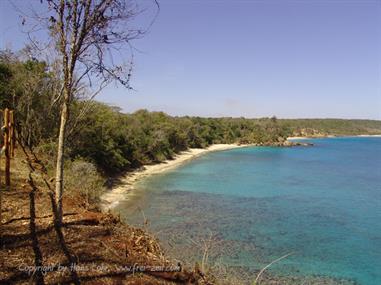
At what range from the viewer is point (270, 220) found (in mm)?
22141

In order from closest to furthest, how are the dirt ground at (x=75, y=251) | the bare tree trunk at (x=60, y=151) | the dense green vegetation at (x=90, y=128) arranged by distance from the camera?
the dirt ground at (x=75, y=251)
the bare tree trunk at (x=60, y=151)
the dense green vegetation at (x=90, y=128)

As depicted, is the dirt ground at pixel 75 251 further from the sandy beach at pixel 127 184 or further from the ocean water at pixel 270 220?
the sandy beach at pixel 127 184

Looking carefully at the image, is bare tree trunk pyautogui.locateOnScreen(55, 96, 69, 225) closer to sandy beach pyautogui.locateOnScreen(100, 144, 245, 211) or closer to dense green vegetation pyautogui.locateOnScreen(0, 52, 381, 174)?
dense green vegetation pyautogui.locateOnScreen(0, 52, 381, 174)

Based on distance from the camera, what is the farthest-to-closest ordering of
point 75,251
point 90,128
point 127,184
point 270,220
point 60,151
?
point 127,184 → point 90,128 → point 270,220 → point 60,151 → point 75,251

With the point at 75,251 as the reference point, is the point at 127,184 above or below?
below

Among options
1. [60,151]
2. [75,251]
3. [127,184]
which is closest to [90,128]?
[127,184]

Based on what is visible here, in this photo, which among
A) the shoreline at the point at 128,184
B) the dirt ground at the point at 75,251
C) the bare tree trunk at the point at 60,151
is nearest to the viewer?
the dirt ground at the point at 75,251

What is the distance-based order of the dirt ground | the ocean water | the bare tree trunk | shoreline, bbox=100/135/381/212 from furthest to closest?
shoreline, bbox=100/135/381/212
the ocean water
the bare tree trunk
the dirt ground

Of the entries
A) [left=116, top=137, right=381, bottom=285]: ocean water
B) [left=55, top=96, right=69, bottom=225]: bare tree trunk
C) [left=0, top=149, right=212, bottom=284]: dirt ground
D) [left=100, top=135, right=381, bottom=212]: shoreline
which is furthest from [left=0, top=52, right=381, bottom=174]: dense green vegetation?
[left=116, top=137, right=381, bottom=285]: ocean water

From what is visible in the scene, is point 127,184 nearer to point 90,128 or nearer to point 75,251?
point 90,128

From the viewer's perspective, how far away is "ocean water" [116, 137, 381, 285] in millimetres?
15172

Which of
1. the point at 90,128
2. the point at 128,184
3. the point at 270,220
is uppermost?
the point at 90,128

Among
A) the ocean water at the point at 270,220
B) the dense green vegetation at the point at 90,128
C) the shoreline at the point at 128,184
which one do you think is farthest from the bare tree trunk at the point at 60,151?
the shoreline at the point at 128,184

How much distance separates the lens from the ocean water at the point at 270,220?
15.2 meters
